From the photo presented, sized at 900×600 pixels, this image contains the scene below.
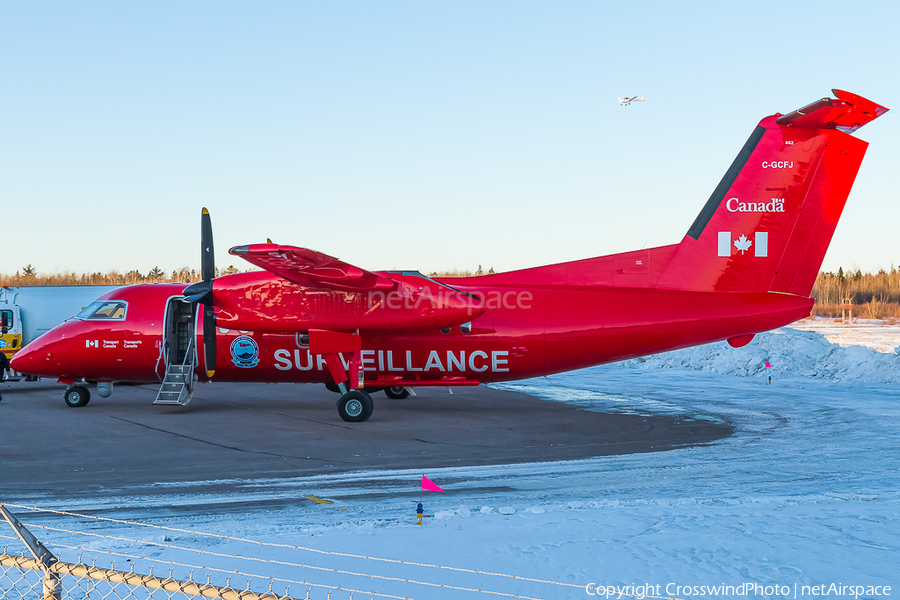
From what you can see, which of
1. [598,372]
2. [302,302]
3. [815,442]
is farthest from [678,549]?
[598,372]

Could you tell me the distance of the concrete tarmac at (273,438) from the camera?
32.8 feet

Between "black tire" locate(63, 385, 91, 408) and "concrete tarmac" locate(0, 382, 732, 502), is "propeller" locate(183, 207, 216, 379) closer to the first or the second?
"concrete tarmac" locate(0, 382, 732, 502)

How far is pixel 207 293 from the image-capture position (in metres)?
15.0

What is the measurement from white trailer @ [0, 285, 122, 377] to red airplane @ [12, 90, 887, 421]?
10.4 metres

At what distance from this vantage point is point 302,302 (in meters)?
14.8

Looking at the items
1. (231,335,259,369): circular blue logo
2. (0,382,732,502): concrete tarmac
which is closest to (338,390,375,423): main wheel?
(0,382,732,502): concrete tarmac

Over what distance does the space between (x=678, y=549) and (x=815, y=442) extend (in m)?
6.99

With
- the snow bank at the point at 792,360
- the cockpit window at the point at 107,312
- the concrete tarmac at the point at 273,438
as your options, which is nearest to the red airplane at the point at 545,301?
the cockpit window at the point at 107,312

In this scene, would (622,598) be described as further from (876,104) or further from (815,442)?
(876,104)

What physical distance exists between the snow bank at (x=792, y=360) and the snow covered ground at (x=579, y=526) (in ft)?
26.9

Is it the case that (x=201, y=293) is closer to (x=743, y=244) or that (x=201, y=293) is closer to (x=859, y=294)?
(x=743, y=244)

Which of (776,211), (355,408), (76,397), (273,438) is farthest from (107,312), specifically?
(776,211)

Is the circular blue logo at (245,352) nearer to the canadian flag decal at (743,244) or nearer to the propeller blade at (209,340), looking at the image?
the propeller blade at (209,340)

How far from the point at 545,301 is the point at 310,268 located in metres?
5.21
